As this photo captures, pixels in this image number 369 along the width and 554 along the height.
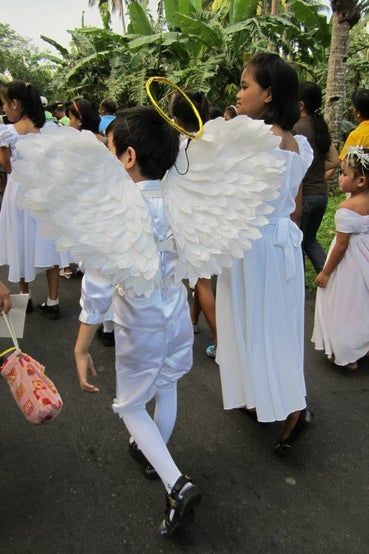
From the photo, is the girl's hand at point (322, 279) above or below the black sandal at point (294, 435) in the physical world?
above

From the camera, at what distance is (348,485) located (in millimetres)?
2307

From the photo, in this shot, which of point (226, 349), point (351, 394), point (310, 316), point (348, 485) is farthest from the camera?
point (310, 316)

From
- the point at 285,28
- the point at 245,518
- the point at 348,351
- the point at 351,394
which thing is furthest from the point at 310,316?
the point at 285,28

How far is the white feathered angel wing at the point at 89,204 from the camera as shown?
1519 millimetres

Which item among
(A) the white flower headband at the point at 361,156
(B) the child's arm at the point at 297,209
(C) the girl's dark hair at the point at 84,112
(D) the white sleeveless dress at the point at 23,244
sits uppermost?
(C) the girl's dark hair at the point at 84,112

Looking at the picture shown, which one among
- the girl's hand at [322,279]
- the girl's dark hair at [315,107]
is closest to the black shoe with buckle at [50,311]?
the girl's hand at [322,279]

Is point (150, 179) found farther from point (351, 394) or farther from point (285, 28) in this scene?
point (285, 28)

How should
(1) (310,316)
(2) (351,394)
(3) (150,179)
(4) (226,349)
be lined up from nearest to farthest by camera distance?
1. (3) (150,179)
2. (4) (226,349)
3. (2) (351,394)
4. (1) (310,316)

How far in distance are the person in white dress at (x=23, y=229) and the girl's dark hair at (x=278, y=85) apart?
2099mm

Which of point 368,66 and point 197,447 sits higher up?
point 368,66

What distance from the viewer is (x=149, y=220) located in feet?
5.64

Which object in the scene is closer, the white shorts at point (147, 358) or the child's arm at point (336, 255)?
the white shorts at point (147, 358)

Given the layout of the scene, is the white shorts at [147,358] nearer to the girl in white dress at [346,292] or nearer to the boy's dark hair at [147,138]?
the boy's dark hair at [147,138]

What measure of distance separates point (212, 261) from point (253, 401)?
3.15 feet
